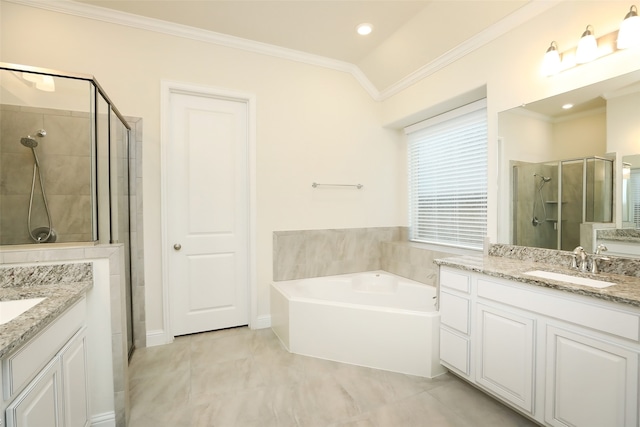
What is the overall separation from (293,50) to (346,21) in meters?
0.70

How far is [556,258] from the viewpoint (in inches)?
76.5

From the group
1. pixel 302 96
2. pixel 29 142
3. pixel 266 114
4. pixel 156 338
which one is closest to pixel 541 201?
pixel 302 96

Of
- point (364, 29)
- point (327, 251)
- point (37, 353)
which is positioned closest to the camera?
point (37, 353)

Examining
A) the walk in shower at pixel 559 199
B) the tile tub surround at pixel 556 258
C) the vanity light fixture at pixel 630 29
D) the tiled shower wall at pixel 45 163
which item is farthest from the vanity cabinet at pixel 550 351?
the tiled shower wall at pixel 45 163

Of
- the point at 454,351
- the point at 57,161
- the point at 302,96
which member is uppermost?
the point at 302,96

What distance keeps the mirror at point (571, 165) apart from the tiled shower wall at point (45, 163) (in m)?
2.98

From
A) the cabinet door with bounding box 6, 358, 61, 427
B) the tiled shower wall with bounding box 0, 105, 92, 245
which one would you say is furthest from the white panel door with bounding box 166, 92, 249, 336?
the cabinet door with bounding box 6, 358, 61, 427

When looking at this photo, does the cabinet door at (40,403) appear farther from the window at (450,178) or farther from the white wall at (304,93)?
the window at (450,178)

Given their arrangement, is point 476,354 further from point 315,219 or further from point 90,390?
point 90,390

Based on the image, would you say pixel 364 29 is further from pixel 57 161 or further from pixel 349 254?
pixel 57 161

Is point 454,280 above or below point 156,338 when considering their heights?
above

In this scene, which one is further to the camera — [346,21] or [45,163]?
[346,21]

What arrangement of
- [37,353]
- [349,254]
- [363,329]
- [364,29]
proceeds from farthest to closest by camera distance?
[349,254] < [364,29] < [363,329] < [37,353]

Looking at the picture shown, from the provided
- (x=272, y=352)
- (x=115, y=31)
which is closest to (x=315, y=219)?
(x=272, y=352)
